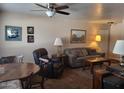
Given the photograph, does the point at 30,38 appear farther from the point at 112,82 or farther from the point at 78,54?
the point at 112,82

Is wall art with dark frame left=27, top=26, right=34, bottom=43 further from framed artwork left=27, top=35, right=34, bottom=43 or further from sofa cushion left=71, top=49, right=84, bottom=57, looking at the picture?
sofa cushion left=71, top=49, right=84, bottom=57

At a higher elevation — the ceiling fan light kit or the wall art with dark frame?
A: the ceiling fan light kit

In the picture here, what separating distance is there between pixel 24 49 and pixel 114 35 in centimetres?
122

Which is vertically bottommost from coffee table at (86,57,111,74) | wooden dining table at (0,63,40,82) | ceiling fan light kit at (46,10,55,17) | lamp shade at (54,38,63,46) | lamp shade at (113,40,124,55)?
wooden dining table at (0,63,40,82)

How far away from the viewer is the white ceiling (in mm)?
1713

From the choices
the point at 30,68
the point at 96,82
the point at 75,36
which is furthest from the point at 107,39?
the point at 30,68

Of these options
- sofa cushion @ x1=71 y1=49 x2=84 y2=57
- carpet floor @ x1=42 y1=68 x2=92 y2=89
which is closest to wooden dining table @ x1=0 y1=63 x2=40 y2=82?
carpet floor @ x1=42 y1=68 x2=92 y2=89

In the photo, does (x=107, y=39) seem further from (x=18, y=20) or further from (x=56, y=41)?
(x=18, y=20)

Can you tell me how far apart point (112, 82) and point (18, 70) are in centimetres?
144

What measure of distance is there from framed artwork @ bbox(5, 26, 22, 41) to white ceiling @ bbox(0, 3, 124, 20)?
8.4 inches

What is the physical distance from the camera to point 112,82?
2.16m

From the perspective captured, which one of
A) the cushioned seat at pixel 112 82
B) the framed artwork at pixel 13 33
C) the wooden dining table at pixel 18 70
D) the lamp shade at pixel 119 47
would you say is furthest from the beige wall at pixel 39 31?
the cushioned seat at pixel 112 82

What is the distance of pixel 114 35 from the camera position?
2039mm

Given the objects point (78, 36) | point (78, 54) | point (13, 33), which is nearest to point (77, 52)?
point (78, 54)
